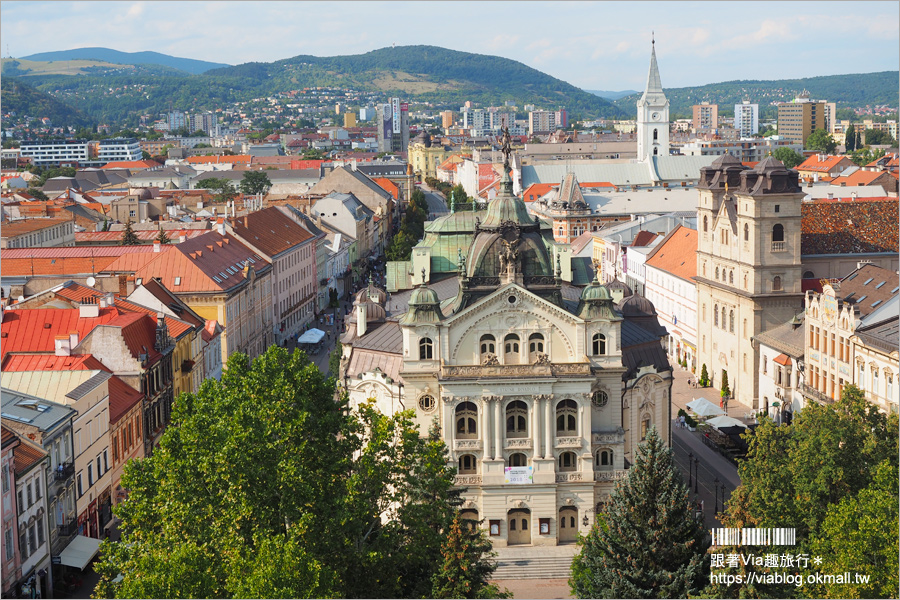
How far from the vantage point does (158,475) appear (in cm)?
5212

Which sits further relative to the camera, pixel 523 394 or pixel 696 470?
pixel 696 470

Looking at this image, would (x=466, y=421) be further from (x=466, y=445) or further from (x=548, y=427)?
(x=548, y=427)

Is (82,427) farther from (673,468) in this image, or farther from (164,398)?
(673,468)

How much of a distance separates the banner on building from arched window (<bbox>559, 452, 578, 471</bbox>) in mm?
1935

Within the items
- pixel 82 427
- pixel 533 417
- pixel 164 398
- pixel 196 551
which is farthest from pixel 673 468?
pixel 164 398

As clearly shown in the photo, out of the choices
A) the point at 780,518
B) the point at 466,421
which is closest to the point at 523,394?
the point at 466,421

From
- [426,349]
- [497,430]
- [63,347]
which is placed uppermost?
[426,349]

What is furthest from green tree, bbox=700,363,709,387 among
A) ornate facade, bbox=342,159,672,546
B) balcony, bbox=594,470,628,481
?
balcony, bbox=594,470,628,481

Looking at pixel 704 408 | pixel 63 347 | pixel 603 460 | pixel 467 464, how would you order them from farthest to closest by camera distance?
→ pixel 704 408 → pixel 63 347 → pixel 603 460 → pixel 467 464

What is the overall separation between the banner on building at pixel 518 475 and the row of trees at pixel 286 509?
15141 mm

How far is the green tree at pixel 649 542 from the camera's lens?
177 feet

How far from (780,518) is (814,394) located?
34.9 metres

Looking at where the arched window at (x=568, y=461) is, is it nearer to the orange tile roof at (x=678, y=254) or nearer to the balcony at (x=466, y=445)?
the balcony at (x=466, y=445)

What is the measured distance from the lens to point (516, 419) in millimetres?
71750
